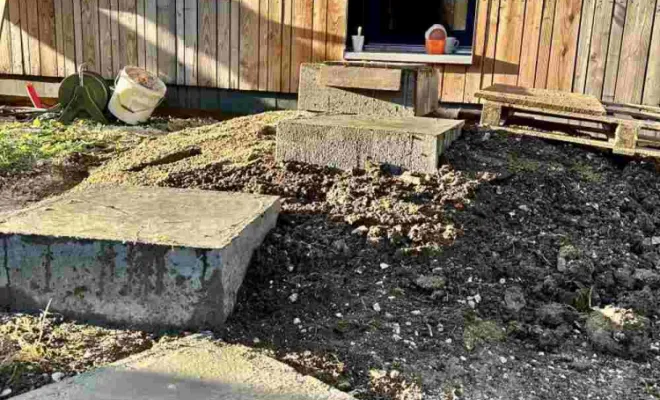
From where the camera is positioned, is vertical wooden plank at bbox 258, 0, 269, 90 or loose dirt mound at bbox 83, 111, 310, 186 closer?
loose dirt mound at bbox 83, 111, 310, 186

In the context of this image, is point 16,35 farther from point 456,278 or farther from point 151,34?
point 456,278

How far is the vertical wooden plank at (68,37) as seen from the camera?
7.18 m

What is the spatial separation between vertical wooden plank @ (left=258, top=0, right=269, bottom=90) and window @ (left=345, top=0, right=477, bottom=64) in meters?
0.81

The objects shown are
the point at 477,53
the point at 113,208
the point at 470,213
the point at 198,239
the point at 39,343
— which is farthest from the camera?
the point at 477,53

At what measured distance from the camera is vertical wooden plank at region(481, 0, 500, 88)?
5.82 metres

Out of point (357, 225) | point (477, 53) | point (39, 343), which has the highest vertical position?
point (477, 53)

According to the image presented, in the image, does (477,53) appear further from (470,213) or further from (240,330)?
(240,330)

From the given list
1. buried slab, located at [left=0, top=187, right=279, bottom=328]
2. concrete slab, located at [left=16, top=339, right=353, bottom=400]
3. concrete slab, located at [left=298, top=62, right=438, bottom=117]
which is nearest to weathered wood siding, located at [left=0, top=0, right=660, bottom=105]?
concrete slab, located at [left=298, top=62, right=438, bottom=117]

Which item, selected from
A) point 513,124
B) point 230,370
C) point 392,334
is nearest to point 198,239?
point 230,370

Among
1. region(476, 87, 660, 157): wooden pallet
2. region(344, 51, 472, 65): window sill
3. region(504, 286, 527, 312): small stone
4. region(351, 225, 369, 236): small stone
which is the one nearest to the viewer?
region(504, 286, 527, 312): small stone

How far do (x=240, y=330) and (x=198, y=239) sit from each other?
35cm

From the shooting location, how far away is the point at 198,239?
246 centimetres

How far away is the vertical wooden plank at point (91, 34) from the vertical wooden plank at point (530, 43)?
424cm

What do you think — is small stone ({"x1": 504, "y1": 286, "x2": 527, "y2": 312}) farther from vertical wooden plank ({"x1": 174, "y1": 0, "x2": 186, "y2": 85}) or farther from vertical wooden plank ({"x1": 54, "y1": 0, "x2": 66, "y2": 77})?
vertical wooden plank ({"x1": 54, "y1": 0, "x2": 66, "y2": 77})
